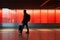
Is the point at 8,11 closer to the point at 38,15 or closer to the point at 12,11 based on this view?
the point at 12,11

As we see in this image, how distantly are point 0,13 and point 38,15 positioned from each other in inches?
230

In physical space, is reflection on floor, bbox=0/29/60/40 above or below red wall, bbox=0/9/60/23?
below
